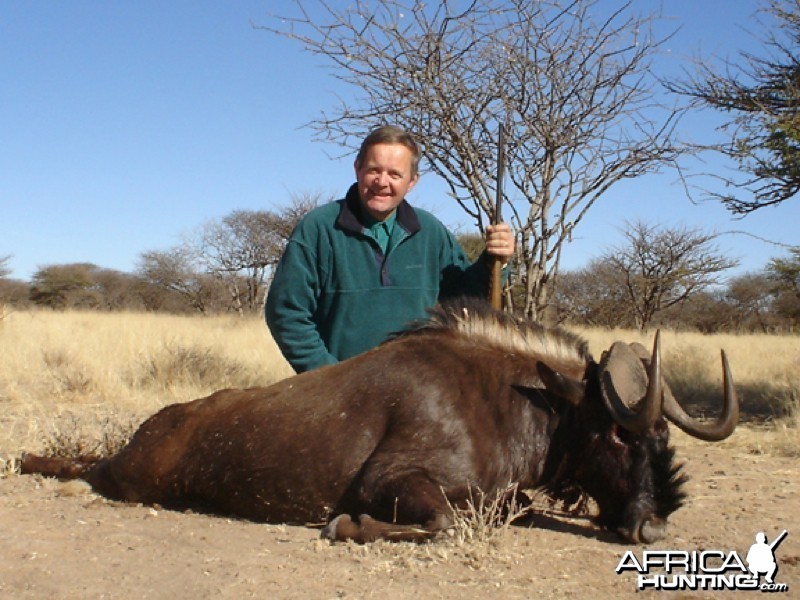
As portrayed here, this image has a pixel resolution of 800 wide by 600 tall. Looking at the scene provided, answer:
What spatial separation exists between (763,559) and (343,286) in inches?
101

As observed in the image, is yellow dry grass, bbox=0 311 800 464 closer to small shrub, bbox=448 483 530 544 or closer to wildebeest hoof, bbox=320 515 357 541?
wildebeest hoof, bbox=320 515 357 541

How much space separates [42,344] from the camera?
1145cm

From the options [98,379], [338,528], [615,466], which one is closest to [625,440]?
[615,466]

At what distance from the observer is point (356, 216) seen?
5.08 meters

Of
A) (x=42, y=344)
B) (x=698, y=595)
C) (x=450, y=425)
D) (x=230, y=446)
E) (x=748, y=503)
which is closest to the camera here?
(x=698, y=595)

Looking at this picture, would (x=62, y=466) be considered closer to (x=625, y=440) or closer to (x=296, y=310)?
(x=296, y=310)

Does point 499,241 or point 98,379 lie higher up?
point 499,241

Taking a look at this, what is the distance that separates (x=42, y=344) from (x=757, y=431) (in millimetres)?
8811

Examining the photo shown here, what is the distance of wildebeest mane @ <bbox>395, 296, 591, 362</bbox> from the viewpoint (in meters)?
4.21

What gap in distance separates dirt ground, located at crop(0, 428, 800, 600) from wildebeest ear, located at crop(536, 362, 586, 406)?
639 mm

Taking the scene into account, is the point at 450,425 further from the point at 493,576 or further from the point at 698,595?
the point at 698,595

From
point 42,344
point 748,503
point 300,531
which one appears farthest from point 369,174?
point 42,344
